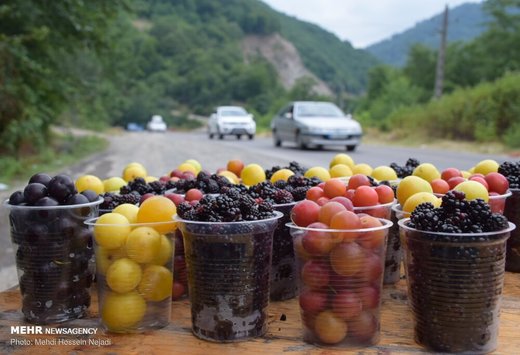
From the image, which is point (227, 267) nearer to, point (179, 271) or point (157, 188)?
point (179, 271)

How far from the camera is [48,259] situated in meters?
1.98

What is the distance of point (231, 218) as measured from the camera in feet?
5.79

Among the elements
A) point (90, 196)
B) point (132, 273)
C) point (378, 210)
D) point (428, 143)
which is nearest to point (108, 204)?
point (90, 196)

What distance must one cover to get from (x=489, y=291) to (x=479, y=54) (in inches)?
1732

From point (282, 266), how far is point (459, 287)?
0.74m

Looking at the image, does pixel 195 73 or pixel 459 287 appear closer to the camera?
pixel 459 287

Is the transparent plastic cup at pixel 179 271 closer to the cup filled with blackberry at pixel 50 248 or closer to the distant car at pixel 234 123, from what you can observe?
the cup filled with blackberry at pixel 50 248

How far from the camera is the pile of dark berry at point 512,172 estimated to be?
247cm

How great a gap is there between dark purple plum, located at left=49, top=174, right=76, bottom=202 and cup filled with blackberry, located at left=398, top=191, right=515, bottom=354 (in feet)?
3.96

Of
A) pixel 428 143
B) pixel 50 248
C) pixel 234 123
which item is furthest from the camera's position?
pixel 234 123

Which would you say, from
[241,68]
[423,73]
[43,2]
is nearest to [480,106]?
Answer: [43,2]

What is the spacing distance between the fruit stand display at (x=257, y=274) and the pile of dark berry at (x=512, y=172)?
0.30 meters

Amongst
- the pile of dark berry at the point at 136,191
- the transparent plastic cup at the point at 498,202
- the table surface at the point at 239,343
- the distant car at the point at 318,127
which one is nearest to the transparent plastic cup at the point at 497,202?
the transparent plastic cup at the point at 498,202

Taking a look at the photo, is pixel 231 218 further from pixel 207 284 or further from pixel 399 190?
pixel 399 190
